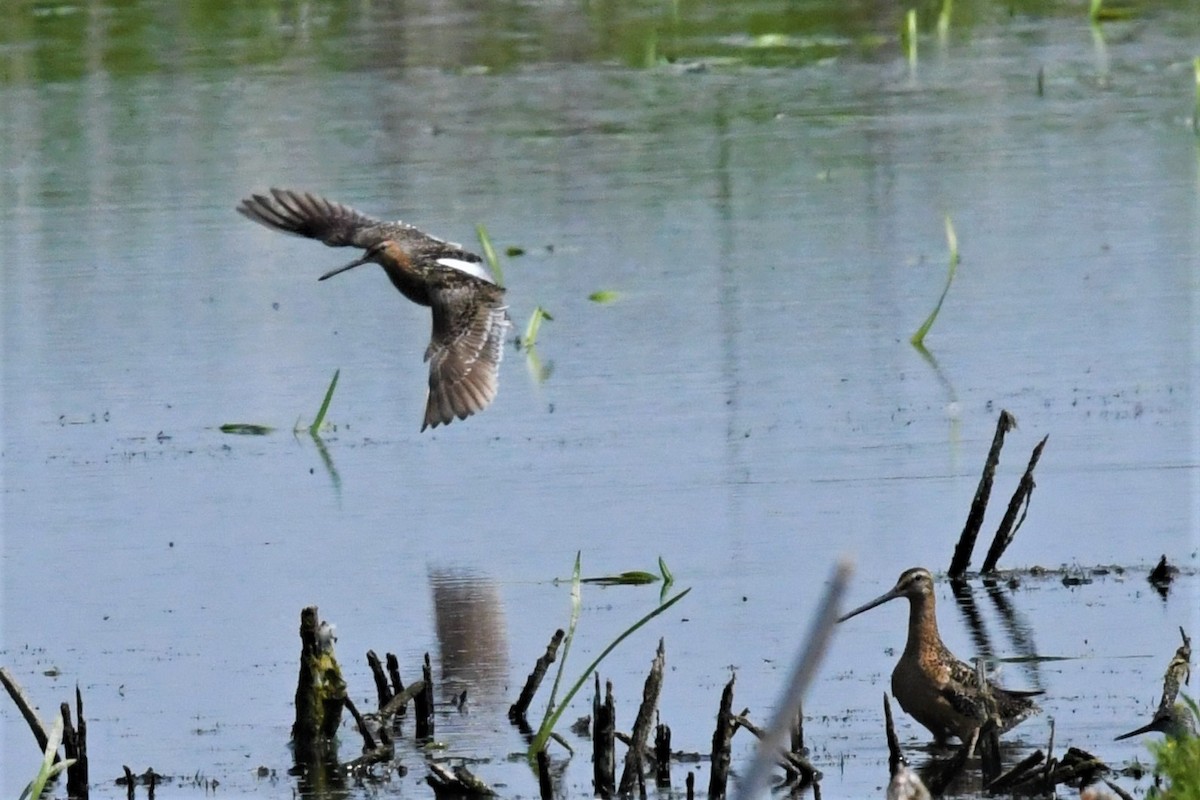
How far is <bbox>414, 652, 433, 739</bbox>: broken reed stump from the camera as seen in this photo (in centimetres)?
701

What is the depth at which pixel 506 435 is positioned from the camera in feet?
36.3

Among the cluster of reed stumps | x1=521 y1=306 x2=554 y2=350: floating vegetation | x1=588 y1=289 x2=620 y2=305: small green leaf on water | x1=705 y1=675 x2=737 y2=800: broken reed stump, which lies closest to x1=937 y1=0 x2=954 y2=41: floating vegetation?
x1=588 y1=289 x2=620 y2=305: small green leaf on water

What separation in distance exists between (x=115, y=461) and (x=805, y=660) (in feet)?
28.9

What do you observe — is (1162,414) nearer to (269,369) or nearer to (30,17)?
(269,369)

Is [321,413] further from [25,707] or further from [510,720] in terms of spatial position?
[25,707]

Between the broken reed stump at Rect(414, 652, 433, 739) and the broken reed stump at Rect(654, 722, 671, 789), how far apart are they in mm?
797

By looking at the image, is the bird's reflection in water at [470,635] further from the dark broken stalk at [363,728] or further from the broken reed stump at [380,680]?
the dark broken stalk at [363,728]

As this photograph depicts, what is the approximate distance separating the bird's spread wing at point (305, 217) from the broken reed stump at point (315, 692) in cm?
461

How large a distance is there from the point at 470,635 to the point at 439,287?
2.71 metres

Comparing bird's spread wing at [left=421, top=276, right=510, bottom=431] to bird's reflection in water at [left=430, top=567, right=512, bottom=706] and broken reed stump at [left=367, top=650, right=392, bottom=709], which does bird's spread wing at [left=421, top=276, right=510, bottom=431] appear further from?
broken reed stump at [left=367, top=650, right=392, bottom=709]

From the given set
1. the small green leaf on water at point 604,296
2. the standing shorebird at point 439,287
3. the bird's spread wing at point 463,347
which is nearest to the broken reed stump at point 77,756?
the standing shorebird at point 439,287

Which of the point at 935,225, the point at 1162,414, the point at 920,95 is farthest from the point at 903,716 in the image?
the point at 920,95

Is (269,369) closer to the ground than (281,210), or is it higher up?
closer to the ground

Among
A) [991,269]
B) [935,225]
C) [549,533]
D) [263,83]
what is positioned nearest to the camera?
[549,533]
